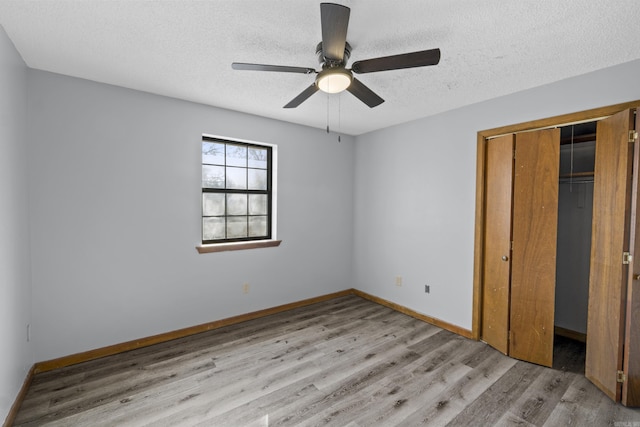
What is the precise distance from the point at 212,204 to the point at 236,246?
57 centimetres

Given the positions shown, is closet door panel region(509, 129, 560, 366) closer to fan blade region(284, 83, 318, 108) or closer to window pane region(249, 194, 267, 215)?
fan blade region(284, 83, 318, 108)

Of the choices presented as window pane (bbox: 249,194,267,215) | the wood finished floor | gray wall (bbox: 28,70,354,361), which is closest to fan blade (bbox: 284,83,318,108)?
gray wall (bbox: 28,70,354,361)

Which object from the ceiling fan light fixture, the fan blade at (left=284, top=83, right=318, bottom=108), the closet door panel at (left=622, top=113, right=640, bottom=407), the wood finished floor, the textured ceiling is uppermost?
the textured ceiling

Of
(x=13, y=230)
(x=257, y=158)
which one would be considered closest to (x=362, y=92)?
(x=257, y=158)

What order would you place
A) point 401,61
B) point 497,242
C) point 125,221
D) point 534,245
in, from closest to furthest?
point 401,61
point 534,245
point 125,221
point 497,242

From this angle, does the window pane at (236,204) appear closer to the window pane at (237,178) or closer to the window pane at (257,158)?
the window pane at (237,178)

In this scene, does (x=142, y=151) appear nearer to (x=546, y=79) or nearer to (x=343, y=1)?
(x=343, y=1)

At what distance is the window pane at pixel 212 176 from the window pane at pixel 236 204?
199mm

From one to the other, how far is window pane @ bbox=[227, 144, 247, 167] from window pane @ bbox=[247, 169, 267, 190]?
0.48ft

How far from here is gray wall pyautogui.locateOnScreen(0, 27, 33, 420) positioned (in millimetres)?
1768

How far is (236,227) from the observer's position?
3.57 metres

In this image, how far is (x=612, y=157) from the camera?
2.19 m

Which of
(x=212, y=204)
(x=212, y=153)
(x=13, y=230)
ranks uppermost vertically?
(x=212, y=153)

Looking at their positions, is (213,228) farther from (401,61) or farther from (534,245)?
(534,245)
